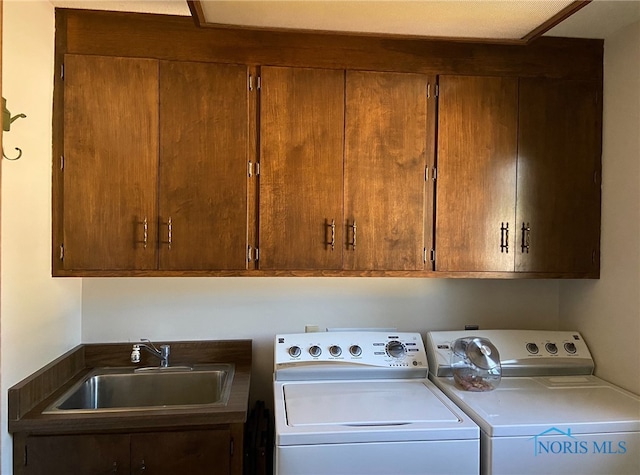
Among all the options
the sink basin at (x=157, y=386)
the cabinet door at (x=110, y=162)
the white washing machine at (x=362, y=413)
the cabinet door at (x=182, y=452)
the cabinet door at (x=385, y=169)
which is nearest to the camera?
the white washing machine at (x=362, y=413)

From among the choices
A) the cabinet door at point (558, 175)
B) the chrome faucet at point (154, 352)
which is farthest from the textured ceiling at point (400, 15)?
the chrome faucet at point (154, 352)

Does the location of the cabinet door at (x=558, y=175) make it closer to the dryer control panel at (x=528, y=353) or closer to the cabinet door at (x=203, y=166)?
the dryer control panel at (x=528, y=353)

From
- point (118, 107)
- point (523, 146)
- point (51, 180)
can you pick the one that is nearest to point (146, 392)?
point (51, 180)

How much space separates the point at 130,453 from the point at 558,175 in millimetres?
2111

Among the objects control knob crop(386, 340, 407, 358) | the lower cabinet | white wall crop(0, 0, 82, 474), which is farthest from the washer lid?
white wall crop(0, 0, 82, 474)

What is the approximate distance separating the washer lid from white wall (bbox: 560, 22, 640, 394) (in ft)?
2.81

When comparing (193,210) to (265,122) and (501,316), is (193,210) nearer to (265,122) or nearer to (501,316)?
(265,122)

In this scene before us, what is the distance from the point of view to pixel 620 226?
1.94 m

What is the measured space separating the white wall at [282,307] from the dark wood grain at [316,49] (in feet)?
3.39

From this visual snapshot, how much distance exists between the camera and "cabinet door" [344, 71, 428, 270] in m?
1.94

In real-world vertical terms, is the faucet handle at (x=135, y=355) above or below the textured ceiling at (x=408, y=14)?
below

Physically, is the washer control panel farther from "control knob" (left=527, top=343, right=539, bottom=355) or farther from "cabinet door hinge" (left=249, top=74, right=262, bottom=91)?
"cabinet door hinge" (left=249, top=74, right=262, bottom=91)

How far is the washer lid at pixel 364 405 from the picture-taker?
1569mm

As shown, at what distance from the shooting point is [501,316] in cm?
238
